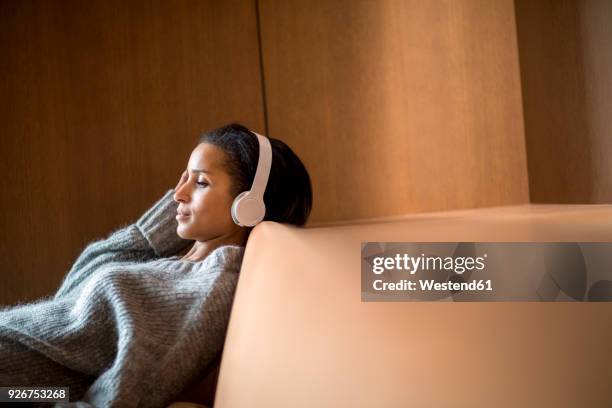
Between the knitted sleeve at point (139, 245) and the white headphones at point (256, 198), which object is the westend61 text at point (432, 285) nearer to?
the white headphones at point (256, 198)

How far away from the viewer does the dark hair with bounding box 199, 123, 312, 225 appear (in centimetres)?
149

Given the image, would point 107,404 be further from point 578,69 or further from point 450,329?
point 578,69

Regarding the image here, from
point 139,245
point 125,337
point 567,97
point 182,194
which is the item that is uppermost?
point 567,97

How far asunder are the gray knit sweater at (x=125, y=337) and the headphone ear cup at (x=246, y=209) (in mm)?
182

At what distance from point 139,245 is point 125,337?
61 centimetres

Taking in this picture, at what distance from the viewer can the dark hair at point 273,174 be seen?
1.49 m

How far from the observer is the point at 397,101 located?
7.45 feet

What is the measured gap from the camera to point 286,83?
2.15 metres

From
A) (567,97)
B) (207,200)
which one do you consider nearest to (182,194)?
(207,200)

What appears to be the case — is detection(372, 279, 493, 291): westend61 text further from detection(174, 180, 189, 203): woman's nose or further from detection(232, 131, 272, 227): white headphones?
detection(174, 180, 189, 203): woman's nose

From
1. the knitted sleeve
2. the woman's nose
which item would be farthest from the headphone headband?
the knitted sleeve

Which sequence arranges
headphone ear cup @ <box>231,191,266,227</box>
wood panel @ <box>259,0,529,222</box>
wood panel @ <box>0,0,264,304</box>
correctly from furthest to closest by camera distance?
wood panel @ <box>259,0,529,222</box> < wood panel @ <box>0,0,264,304</box> < headphone ear cup @ <box>231,191,266,227</box>

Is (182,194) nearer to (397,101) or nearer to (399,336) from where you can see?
(399,336)
